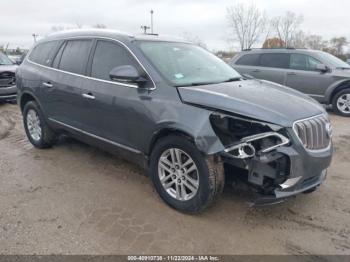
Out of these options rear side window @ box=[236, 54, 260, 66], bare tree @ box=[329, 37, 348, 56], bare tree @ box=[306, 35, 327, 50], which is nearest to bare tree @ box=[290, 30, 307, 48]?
bare tree @ box=[306, 35, 327, 50]

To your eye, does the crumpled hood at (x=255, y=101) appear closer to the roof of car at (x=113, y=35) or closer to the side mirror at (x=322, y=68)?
the roof of car at (x=113, y=35)

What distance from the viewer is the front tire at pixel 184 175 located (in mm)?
3416

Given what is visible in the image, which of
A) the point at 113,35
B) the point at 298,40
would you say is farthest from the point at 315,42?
the point at 113,35

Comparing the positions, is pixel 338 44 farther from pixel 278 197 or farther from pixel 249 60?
pixel 278 197

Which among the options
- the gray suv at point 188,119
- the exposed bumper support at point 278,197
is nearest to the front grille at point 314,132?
the gray suv at point 188,119

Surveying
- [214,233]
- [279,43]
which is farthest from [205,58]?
[279,43]

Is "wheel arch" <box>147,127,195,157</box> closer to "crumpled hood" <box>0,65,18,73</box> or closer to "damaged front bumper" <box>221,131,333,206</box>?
"damaged front bumper" <box>221,131,333,206</box>

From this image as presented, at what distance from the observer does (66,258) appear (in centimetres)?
298

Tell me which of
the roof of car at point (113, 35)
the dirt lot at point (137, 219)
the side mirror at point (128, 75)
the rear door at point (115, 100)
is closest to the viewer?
the dirt lot at point (137, 219)

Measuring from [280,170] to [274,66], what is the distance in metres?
7.46

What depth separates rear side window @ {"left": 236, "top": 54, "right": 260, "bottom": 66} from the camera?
10445 millimetres

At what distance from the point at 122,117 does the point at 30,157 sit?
227 centimetres

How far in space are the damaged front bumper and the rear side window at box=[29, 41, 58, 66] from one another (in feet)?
11.6

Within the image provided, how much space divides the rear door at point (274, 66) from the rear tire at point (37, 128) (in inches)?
258
